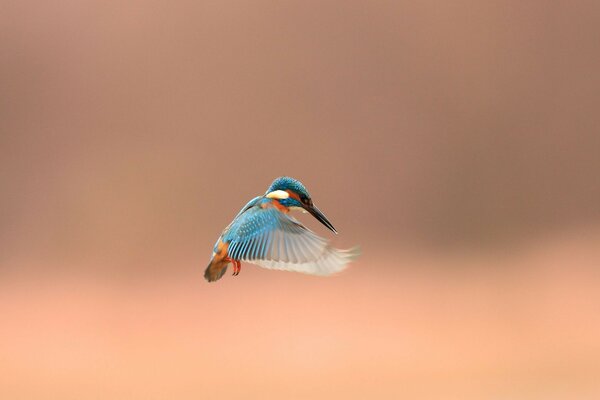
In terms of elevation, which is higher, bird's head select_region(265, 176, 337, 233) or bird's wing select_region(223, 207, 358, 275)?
bird's head select_region(265, 176, 337, 233)

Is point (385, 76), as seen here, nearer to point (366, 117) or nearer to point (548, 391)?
point (366, 117)

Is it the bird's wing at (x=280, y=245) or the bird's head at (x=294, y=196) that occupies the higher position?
the bird's head at (x=294, y=196)

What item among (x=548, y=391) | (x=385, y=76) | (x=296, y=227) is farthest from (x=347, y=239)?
(x=296, y=227)

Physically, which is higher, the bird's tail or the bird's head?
the bird's head
